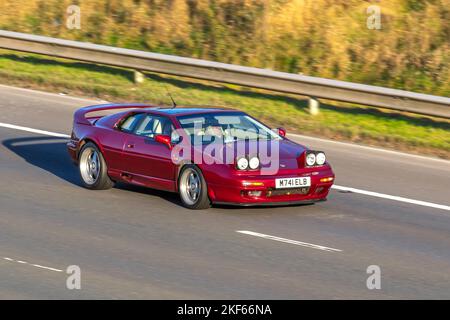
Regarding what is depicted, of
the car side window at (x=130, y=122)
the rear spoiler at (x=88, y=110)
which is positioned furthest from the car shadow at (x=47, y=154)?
the car side window at (x=130, y=122)

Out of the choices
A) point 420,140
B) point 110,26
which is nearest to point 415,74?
point 420,140

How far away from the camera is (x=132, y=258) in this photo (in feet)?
36.8

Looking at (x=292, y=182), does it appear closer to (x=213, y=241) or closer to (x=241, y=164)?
(x=241, y=164)

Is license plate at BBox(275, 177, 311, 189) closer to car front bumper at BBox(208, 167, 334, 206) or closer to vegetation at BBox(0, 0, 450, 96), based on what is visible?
car front bumper at BBox(208, 167, 334, 206)

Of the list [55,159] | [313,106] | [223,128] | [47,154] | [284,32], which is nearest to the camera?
[223,128]

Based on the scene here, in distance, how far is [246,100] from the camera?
2120 centimetres

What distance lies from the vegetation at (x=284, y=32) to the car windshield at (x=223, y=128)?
9195 millimetres

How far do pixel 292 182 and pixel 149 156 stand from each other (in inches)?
81.6

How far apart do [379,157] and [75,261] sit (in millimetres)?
7972

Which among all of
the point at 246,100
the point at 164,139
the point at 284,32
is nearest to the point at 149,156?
the point at 164,139

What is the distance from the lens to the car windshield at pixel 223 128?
544 inches

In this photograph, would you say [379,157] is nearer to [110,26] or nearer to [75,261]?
[75,261]

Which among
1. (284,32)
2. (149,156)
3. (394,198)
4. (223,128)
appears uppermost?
(284,32)

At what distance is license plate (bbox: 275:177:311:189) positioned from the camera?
13180 mm
